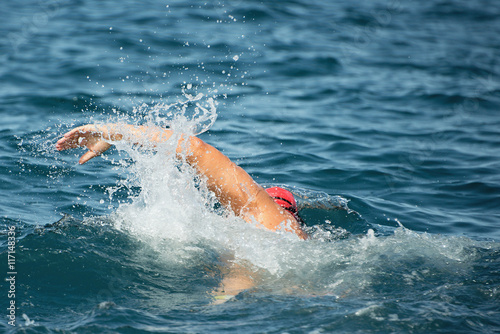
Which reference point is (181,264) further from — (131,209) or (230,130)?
(230,130)

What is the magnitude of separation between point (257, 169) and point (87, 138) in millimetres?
4023

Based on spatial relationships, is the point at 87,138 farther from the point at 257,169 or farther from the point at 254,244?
the point at 257,169


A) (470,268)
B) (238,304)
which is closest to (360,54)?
(470,268)

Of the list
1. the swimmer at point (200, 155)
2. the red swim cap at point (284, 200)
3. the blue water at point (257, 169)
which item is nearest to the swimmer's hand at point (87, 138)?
the swimmer at point (200, 155)

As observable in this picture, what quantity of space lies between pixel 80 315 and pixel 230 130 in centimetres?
603

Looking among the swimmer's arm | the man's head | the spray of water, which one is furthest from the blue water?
the man's head

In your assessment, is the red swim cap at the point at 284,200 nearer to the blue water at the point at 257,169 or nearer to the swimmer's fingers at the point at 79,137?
the blue water at the point at 257,169

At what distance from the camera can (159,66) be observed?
11820 millimetres

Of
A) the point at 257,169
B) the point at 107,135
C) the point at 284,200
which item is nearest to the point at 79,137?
the point at 107,135

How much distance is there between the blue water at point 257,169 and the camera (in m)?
4.19

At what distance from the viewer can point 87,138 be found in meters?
4.58

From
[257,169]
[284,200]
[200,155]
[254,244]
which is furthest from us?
[257,169]

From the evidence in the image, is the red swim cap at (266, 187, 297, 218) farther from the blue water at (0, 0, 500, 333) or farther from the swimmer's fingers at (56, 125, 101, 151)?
the swimmer's fingers at (56, 125, 101, 151)

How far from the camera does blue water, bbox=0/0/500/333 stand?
4.19 metres
